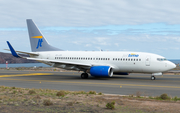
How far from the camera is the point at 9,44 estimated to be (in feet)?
94.9

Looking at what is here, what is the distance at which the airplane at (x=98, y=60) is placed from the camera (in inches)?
1090

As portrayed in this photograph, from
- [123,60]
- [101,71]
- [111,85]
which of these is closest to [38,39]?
[101,71]

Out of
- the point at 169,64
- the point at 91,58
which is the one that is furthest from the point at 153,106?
the point at 91,58

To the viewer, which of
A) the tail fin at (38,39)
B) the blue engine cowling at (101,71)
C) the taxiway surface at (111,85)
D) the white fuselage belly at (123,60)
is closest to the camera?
the taxiway surface at (111,85)

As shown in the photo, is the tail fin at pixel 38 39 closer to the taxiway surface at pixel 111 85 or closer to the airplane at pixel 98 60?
the airplane at pixel 98 60

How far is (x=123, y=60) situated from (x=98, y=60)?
3.79 m

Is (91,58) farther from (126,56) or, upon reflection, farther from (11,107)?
(11,107)

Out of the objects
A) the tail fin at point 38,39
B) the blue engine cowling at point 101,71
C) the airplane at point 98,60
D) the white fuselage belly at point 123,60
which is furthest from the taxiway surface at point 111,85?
the tail fin at point 38,39

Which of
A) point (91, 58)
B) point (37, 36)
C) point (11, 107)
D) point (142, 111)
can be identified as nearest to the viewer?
point (142, 111)

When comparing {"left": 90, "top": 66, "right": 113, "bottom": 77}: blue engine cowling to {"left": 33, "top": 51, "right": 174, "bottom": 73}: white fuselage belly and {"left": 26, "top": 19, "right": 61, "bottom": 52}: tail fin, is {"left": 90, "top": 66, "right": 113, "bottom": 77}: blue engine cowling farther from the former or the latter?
{"left": 26, "top": 19, "right": 61, "bottom": 52}: tail fin

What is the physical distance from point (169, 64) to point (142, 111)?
1871cm

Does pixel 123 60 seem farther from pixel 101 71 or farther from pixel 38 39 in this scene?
pixel 38 39

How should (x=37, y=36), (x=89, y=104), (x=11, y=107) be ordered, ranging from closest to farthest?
(x=11, y=107)
(x=89, y=104)
(x=37, y=36)

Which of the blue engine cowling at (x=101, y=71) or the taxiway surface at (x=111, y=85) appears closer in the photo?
the taxiway surface at (x=111, y=85)
